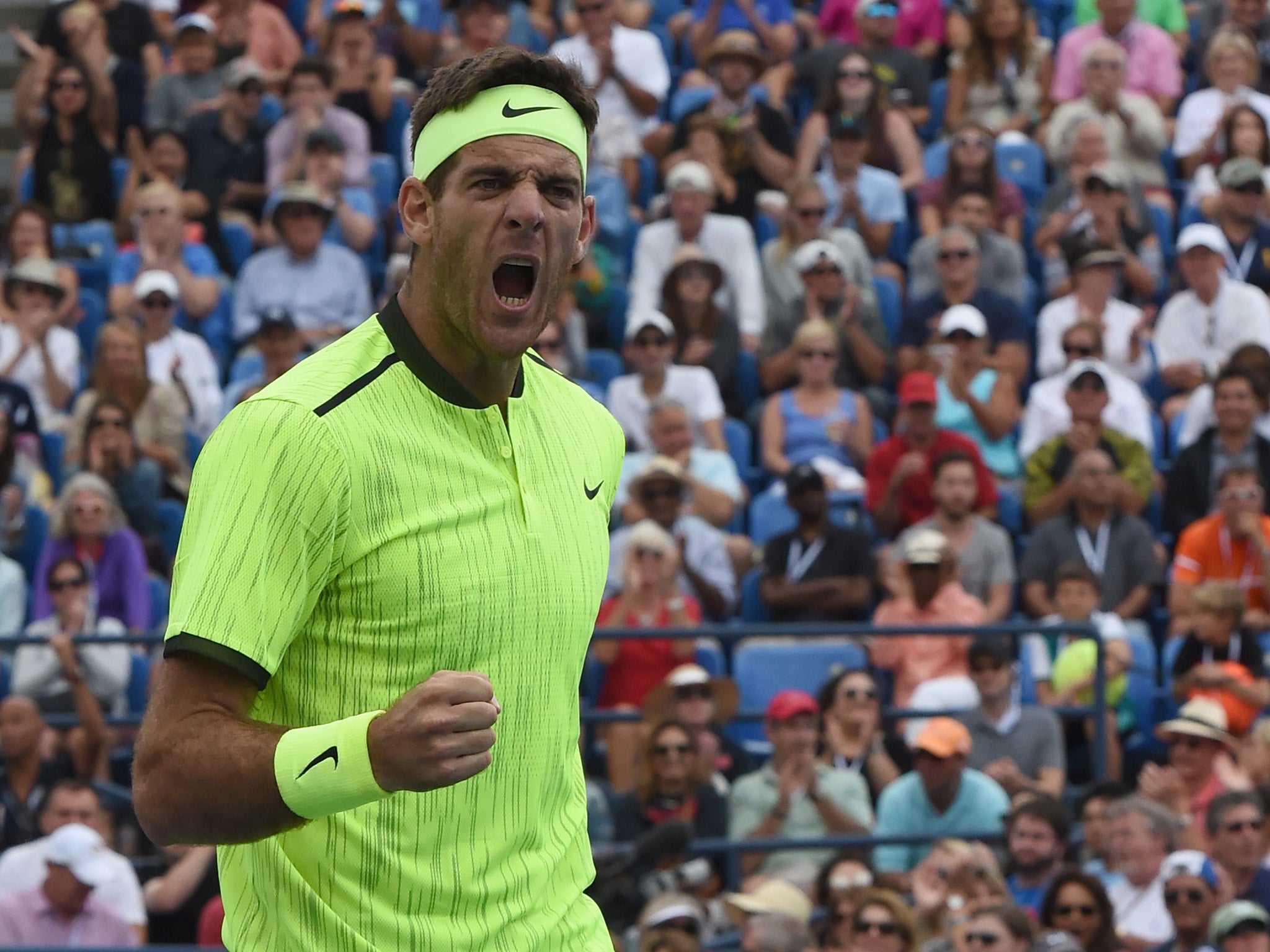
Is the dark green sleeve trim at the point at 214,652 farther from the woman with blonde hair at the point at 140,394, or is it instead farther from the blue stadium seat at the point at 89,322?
the blue stadium seat at the point at 89,322

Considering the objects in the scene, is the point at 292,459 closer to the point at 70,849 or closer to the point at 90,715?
the point at 70,849

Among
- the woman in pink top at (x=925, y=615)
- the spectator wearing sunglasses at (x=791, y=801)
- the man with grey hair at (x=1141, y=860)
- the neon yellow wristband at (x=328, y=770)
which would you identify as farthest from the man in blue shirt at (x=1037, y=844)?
the neon yellow wristband at (x=328, y=770)

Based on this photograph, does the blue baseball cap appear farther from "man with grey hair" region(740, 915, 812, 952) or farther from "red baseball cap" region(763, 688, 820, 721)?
"red baseball cap" region(763, 688, 820, 721)

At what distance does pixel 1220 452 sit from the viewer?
9891 millimetres

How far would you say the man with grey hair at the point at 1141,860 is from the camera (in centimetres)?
741

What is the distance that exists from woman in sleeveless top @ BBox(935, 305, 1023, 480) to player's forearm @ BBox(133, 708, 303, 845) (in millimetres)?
7910

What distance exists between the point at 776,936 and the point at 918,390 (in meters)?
3.69

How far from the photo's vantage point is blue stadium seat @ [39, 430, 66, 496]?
33.5ft

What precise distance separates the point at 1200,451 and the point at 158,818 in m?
8.09

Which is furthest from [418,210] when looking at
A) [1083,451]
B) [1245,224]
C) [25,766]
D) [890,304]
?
[1245,224]

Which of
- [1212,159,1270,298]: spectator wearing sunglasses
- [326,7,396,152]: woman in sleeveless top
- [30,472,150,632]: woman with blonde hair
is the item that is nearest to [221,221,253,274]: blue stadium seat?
[326,7,396,152]: woman in sleeveless top

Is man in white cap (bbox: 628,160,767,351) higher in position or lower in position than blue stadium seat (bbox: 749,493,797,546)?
higher

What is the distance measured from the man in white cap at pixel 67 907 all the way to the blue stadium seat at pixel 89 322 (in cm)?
406

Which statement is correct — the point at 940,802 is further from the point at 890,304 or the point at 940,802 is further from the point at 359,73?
the point at 359,73
